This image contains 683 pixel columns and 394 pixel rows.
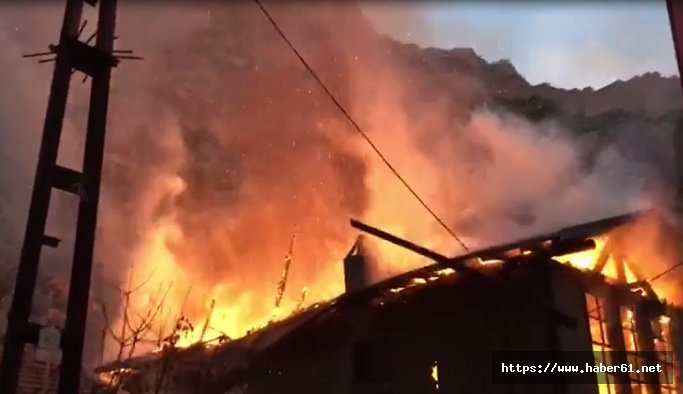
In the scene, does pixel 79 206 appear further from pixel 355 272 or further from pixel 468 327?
pixel 355 272

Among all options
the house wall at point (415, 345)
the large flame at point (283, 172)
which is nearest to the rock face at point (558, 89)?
the large flame at point (283, 172)

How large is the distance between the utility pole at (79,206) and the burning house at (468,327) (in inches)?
149

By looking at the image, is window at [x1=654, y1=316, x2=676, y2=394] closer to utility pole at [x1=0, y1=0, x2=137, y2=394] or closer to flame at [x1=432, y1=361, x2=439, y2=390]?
flame at [x1=432, y1=361, x2=439, y2=390]

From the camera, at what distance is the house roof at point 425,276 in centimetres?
1134

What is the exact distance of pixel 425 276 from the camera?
13062 mm

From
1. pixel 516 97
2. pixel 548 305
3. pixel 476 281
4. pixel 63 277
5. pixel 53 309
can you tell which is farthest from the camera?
pixel 516 97

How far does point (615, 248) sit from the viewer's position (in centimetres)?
1297

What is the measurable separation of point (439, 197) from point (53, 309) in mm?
20188

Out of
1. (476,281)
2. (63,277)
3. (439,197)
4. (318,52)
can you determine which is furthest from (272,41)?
(476,281)

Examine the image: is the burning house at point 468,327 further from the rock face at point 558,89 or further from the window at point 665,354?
the rock face at point 558,89

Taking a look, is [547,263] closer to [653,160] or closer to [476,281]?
[476,281]

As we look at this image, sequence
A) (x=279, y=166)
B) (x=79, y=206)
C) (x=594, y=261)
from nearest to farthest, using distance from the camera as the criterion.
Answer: (x=79, y=206), (x=594, y=261), (x=279, y=166)

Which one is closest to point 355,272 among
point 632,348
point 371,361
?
point 371,361

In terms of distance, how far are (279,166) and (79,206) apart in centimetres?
2979
